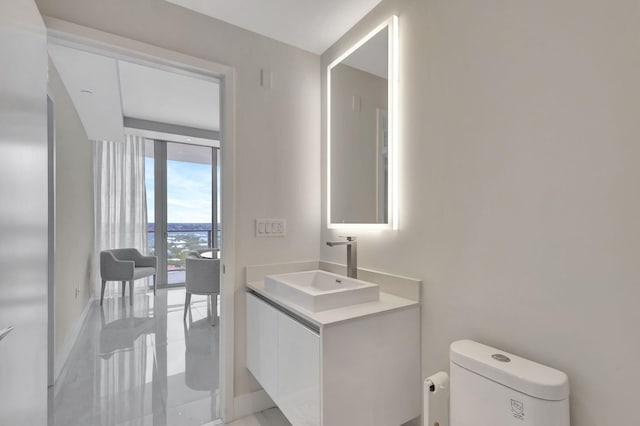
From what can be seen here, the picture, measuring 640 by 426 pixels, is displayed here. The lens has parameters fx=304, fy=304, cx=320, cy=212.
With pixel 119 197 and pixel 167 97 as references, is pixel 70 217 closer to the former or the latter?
pixel 167 97

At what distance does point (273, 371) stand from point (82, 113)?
3.74 m

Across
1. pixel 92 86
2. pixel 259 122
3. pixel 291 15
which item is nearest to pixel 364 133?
pixel 259 122

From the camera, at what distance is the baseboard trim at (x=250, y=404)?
6.19ft

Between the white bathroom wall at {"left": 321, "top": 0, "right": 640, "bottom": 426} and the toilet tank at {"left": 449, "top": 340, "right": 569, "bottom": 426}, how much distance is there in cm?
11

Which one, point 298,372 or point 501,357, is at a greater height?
point 501,357

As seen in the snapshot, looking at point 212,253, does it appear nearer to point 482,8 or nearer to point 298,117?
point 298,117

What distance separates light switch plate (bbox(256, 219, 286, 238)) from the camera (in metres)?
1.99

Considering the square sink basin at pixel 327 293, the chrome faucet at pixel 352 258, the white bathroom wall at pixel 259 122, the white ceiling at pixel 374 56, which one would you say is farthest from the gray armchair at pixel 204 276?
the white ceiling at pixel 374 56

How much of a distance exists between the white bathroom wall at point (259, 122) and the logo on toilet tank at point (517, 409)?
1.46 metres

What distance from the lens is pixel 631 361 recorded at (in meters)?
0.89

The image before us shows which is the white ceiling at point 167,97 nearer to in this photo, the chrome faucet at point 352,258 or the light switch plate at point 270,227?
the light switch plate at point 270,227

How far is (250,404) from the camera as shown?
1926 mm

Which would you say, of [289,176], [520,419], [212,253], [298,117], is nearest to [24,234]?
[289,176]

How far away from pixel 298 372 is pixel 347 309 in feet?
1.22
